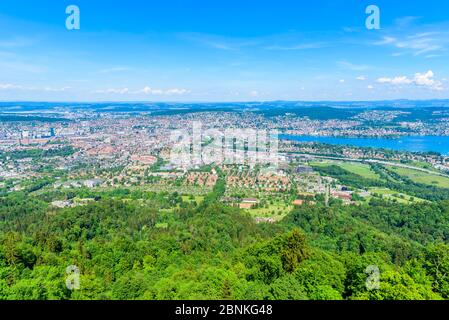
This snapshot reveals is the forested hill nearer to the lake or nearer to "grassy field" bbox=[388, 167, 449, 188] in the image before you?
"grassy field" bbox=[388, 167, 449, 188]

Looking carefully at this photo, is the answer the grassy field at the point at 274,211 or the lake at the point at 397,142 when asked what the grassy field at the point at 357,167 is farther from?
the lake at the point at 397,142

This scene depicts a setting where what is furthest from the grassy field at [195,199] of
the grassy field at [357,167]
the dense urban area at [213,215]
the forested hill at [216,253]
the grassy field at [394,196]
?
the grassy field at [357,167]

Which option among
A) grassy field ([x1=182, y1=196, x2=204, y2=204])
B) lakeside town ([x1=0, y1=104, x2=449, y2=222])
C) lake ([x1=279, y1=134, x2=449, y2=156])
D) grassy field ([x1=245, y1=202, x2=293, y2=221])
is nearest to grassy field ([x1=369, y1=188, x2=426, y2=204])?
lakeside town ([x1=0, y1=104, x2=449, y2=222])
